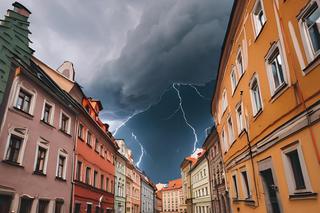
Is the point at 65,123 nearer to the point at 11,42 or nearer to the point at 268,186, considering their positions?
the point at 268,186

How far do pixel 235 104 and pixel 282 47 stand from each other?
23.4 ft

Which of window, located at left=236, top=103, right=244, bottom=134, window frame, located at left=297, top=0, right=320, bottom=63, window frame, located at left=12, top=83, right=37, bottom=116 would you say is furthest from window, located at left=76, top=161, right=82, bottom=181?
window frame, located at left=297, top=0, right=320, bottom=63

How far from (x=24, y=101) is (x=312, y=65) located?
1266cm

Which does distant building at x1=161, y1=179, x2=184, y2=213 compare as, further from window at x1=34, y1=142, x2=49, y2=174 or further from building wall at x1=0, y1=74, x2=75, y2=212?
window at x1=34, y1=142, x2=49, y2=174

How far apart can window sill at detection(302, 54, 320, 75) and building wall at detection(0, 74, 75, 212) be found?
11.5m

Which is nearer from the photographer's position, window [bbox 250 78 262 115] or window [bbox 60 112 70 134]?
window [bbox 250 78 262 115]

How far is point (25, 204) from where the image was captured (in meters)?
12.2

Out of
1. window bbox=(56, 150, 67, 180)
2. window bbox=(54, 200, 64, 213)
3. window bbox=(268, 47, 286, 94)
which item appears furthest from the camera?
window bbox=(56, 150, 67, 180)

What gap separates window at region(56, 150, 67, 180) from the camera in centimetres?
1589

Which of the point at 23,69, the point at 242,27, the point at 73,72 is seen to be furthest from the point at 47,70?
the point at 242,27

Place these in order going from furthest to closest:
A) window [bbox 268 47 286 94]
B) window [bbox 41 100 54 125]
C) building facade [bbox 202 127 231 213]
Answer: building facade [bbox 202 127 231 213] → window [bbox 41 100 54 125] → window [bbox 268 47 286 94]

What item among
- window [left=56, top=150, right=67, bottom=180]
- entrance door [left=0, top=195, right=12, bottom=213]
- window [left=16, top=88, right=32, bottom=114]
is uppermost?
window [left=16, top=88, right=32, bottom=114]

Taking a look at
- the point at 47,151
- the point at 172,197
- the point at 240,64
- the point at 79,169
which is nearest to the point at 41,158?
the point at 47,151

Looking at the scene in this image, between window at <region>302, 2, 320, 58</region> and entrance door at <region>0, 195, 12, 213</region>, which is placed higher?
window at <region>302, 2, 320, 58</region>
